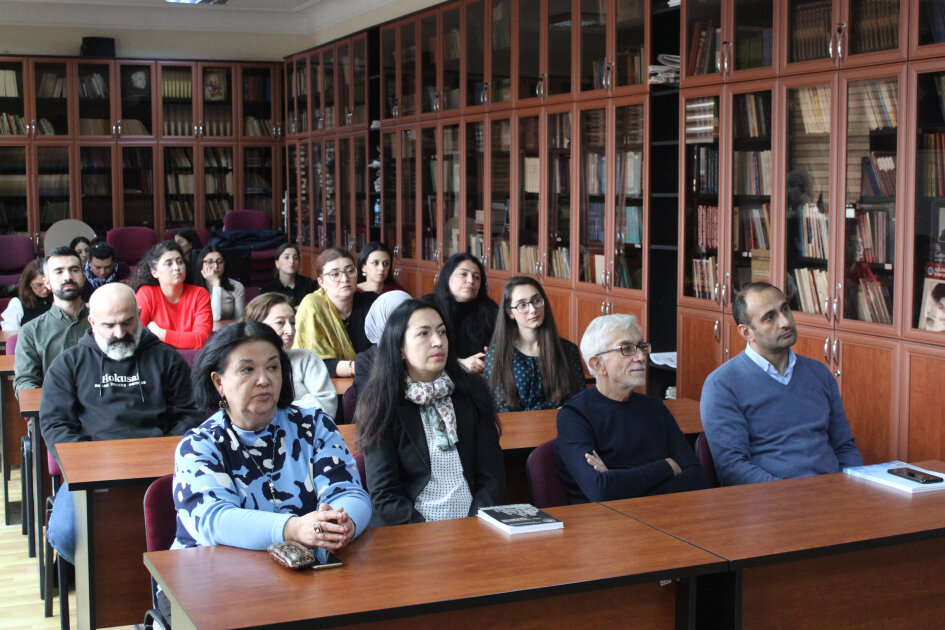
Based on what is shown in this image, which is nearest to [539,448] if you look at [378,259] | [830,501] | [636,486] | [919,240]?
[636,486]

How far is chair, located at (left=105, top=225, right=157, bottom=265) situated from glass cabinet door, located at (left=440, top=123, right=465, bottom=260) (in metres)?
4.15

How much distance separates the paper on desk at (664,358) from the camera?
5.70m

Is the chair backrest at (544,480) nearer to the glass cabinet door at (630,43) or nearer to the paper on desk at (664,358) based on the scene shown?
the paper on desk at (664,358)

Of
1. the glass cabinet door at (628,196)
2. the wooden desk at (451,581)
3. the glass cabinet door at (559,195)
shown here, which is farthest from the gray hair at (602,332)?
the glass cabinet door at (559,195)

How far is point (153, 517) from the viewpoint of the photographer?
2703mm

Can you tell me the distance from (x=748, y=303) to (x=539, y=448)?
1.02 meters

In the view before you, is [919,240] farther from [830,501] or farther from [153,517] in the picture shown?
[153,517]

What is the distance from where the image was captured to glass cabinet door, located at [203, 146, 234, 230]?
11336 millimetres

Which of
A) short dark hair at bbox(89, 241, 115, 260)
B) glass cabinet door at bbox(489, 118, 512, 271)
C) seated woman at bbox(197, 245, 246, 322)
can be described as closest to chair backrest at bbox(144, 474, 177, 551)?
glass cabinet door at bbox(489, 118, 512, 271)

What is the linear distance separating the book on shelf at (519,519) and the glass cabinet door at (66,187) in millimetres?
9458

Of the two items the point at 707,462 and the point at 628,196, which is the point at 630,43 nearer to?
the point at 628,196

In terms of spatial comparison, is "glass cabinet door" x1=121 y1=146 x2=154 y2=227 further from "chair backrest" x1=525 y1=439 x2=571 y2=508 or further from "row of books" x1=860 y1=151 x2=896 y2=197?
"chair backrest" x1=525 y1=439 x2=571 y2=508

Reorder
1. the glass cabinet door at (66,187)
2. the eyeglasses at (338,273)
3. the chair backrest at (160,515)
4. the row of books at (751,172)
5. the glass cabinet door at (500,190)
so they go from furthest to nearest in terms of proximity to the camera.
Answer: the glass cabinet door at (66,187) < the glass cabinet door at (500,190) < the eyeglasses at (338,273) < the row of books at (751,172) < the chair backrest at (160,515)

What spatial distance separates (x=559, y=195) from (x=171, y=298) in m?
2.49
